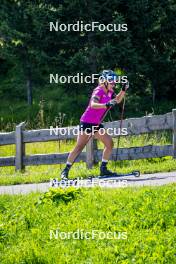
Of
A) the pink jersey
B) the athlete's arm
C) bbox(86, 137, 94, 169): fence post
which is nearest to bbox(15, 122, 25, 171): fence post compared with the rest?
bbox(86, 137, 94, 169): fence post

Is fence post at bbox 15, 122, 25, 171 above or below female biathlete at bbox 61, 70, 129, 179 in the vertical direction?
below

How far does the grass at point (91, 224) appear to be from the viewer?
675cm

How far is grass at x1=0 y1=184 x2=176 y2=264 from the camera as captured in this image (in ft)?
22.2

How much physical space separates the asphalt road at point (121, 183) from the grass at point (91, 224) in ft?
2.08

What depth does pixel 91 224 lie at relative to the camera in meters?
7.71

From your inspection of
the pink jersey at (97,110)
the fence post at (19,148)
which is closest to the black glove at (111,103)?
the pink jersey at (97,110)

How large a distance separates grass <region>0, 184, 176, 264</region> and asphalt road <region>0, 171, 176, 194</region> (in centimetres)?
63

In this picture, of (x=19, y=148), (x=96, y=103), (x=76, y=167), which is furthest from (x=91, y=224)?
(x=19, y=148)

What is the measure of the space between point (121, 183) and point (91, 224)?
2605 mm

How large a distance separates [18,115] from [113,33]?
1095cm

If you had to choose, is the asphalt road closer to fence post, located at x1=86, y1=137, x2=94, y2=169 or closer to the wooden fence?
the wooden fence

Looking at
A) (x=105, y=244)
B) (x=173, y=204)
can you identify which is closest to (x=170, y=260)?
(x=105, y=244)

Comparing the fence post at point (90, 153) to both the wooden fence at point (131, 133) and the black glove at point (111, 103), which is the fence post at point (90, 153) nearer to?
the wooden fence at point (131, 133)

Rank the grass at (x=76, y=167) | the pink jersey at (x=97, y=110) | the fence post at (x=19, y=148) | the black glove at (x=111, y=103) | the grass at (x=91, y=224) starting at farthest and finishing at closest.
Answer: the fence post at (x=19, y=148) < the grass at (x=76, y=167) < the pink jersey at (x=97, y=110) < the black glove at (x=111, y=103) < the grass at (x=91, y=224)
